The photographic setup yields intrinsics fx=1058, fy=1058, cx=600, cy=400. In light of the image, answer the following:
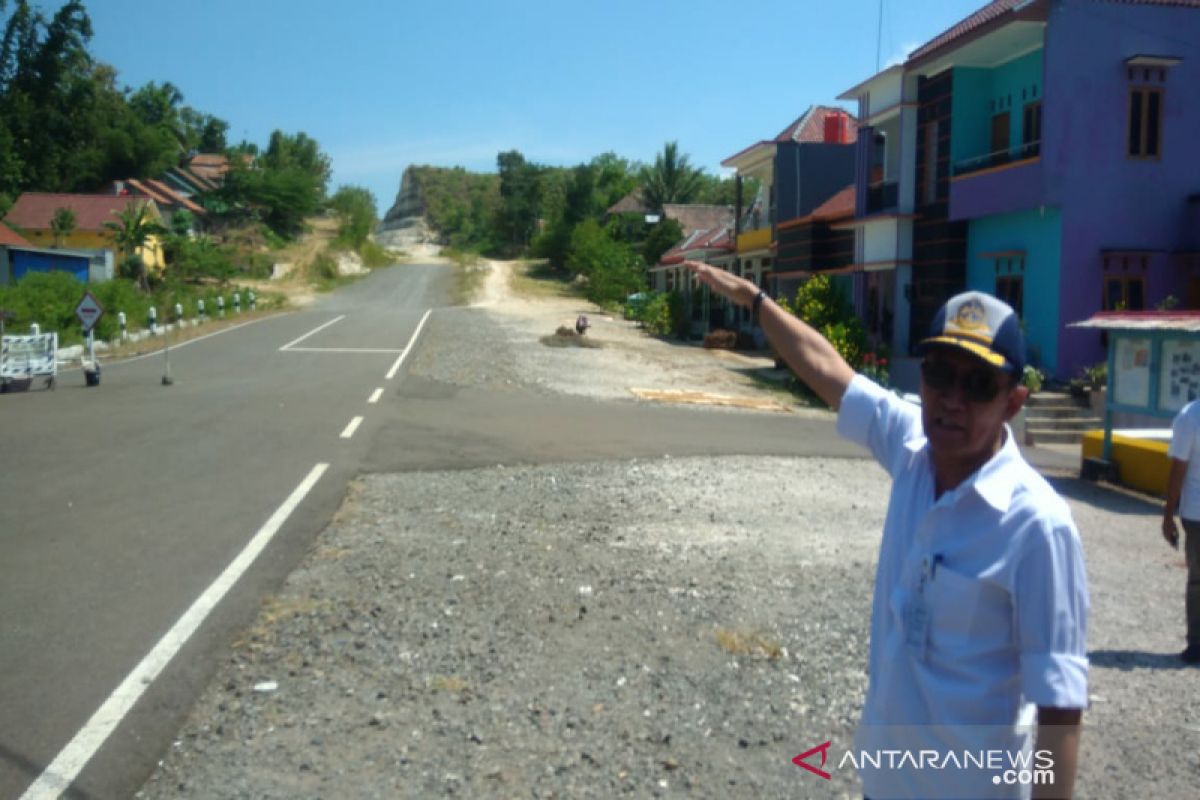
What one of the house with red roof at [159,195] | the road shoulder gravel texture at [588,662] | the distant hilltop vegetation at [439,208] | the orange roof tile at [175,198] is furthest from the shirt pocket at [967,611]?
the distant hilltop vegetation at [439,208]

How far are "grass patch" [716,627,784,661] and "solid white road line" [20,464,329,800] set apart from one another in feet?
9.78

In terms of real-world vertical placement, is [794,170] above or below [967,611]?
above

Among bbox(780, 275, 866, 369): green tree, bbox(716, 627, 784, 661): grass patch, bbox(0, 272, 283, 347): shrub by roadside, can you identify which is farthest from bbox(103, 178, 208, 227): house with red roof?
bbox(716, 627, 784, 661): grass patch

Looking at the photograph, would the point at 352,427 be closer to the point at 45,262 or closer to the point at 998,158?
the point at 998,158

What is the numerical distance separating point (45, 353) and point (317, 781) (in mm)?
18393

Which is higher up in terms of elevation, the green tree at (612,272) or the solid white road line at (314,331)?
the green tree at (612,272)

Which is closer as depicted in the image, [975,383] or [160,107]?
[975,383]

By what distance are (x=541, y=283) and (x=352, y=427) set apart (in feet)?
188

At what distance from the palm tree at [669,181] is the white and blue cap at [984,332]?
225ft

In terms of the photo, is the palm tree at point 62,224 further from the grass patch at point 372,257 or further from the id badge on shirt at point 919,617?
the id badge on shirt at point 919,617

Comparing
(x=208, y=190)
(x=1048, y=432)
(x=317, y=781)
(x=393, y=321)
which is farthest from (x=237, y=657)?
(x=208, y=190)

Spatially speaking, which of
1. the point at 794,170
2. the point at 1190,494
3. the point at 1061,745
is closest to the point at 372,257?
the point at 794,170

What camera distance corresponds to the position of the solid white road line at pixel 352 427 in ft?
45.8

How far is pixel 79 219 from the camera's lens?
57375mm
